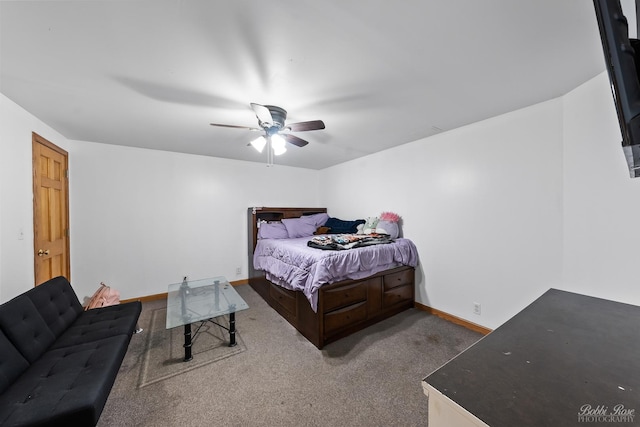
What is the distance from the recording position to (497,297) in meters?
2.39

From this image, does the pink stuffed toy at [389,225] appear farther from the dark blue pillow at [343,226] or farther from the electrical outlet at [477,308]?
the electrical outlet at [477,308]

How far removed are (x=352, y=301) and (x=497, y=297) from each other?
1508mm

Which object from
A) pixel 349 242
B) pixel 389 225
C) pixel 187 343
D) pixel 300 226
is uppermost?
pixel 300 226

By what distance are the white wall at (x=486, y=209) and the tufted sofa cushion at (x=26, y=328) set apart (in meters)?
3.64

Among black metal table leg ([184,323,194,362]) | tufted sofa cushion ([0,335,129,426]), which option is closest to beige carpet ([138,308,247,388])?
black metal table leg ([184,323,194,362])

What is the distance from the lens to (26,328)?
61.3 inches

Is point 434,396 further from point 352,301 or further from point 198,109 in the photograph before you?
point 198,109

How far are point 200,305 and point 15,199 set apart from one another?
1774mm

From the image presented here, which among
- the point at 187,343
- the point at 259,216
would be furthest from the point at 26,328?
the point at 259,216

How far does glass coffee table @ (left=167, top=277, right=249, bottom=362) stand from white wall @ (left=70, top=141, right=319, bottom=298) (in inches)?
34.2

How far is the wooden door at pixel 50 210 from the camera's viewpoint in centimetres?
223

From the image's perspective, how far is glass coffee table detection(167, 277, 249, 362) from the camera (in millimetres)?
2100

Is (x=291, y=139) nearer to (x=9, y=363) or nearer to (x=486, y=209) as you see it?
(x=486, y=209)

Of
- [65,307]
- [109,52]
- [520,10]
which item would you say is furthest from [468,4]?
[65,307]
